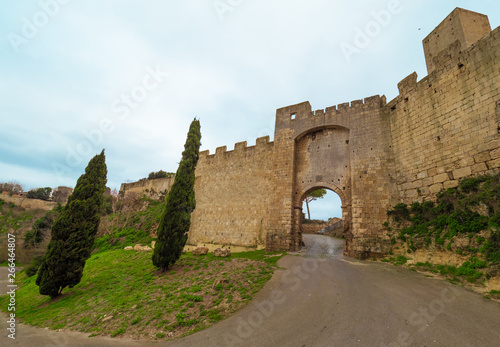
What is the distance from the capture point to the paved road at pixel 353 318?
3.95m

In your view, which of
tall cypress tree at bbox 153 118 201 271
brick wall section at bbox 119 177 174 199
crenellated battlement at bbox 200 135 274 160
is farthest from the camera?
brick wall section at bbox 119 177 174 199

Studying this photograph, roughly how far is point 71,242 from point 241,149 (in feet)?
39.1

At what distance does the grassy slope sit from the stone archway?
15.6 feet

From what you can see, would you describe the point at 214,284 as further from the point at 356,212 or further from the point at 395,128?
the point at 395,128

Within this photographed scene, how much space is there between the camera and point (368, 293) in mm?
6090

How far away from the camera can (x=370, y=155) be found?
12117 millimetres

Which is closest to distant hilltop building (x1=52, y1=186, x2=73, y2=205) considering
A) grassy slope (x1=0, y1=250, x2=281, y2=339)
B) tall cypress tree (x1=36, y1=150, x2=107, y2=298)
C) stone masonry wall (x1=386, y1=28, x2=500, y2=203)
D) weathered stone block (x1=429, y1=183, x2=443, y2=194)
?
grassy slope (x1=0, y1=250, x2=281, y2=339)

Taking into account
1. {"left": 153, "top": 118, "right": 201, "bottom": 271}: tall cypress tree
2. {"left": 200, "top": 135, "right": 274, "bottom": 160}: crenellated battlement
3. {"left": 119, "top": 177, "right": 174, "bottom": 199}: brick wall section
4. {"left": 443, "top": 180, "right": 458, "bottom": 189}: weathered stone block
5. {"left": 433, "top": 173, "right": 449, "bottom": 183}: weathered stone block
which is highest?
{"left": 200, "top": 135, "right": 274, "bottom": 160}: crenellated battlement

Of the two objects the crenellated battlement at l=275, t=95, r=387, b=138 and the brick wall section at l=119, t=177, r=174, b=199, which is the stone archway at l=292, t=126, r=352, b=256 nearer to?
the crenellated battlement at l=275, t=95, r=387, b=138

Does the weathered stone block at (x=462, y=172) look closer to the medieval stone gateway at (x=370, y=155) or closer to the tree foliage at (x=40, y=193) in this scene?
the medieval stone gateway at (x=370, y=155)

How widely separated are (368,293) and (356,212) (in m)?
6.11

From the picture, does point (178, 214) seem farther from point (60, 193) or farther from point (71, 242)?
point (60, 193)

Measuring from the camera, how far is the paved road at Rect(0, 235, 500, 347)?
13.0ft

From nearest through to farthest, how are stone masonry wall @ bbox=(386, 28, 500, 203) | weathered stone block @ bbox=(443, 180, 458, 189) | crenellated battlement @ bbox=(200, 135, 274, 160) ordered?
stone masonry wall @ bbox=(386, 28, 500, 203) < weathered stone block @ bbox=(443, 180, 458, 189) < crenellated battlement @ bbox=(200, 135, 274, 160)
